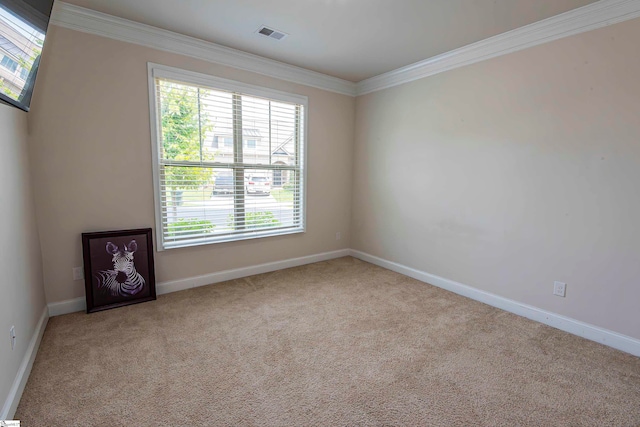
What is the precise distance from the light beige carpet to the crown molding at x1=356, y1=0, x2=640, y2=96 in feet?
8.17

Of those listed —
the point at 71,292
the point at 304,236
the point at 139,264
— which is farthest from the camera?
the point at 304,236

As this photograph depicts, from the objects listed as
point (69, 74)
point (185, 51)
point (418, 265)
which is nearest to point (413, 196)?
point (418, 265)

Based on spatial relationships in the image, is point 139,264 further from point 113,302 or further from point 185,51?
point 185,51

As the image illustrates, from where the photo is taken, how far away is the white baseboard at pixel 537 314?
7.68 feet

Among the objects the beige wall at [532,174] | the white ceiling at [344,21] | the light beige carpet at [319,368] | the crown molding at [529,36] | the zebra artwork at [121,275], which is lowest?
the light beige carpet at [319,368]

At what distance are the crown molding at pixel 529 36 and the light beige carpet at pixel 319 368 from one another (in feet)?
8.17

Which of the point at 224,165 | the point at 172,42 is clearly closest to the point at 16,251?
the point at 224,165

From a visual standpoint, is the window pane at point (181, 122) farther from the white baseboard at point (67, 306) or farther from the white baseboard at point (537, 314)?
the white baseboard at point (537, 314)

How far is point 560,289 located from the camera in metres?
2.64

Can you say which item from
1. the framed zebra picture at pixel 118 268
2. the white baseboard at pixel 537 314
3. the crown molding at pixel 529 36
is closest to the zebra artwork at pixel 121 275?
the framed zebra picture at pixel 118 268

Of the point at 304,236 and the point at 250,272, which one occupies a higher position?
the point at 304,236

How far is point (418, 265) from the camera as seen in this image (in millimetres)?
3818

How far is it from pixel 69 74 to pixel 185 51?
1.03 m

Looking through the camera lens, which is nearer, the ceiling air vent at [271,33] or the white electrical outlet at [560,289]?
the white electrical outlet at [560,289]
